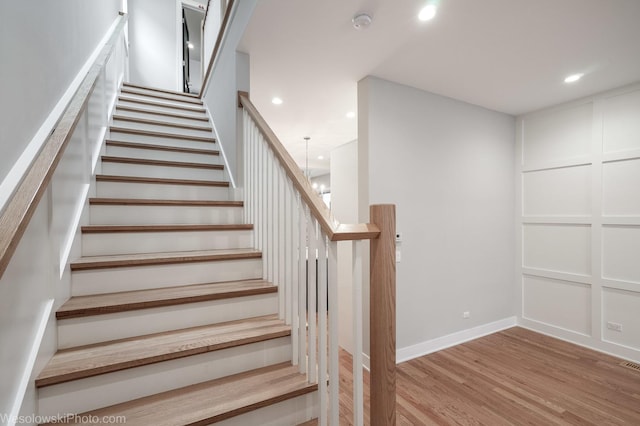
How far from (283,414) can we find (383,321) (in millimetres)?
637

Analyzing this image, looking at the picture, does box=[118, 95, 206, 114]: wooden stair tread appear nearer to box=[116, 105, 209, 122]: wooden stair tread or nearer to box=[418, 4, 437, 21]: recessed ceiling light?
box=[116, 105, 209, 122]: wooden stair tread

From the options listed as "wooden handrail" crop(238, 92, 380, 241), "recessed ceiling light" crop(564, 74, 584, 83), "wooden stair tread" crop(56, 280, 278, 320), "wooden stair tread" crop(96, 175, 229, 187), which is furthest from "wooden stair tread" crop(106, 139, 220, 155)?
"recessed ceiling light" crop(564, 74, 584, 83)

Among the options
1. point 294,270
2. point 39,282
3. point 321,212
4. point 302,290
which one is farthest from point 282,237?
point 39,282

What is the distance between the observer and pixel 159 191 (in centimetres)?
219

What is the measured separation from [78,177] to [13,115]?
67 centimetres

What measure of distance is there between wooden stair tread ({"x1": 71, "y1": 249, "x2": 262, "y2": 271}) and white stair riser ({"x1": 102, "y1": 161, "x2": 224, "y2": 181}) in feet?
3.14

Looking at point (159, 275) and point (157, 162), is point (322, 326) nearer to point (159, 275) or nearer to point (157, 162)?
point (159, 275)

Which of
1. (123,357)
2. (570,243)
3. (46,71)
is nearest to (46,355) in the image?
(123,357)

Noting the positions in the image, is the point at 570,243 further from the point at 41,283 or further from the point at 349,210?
the point at 41,283

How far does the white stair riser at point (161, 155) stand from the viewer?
2482mm

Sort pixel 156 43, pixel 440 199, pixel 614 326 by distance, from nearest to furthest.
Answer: pixel 614 326, pixel 440 199, pixel 156 43

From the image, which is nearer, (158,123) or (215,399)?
(215,399)

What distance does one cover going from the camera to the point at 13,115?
3.30ft

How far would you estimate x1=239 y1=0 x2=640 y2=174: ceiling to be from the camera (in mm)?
1720
